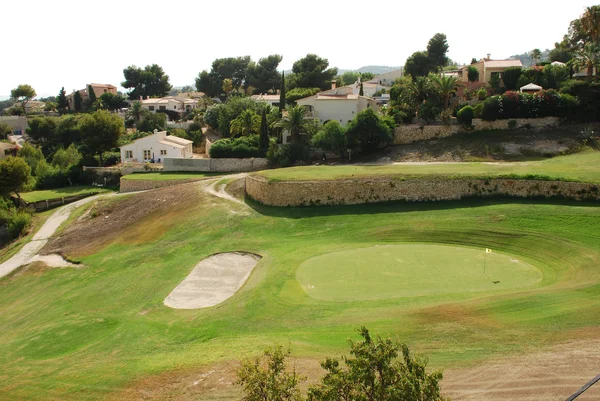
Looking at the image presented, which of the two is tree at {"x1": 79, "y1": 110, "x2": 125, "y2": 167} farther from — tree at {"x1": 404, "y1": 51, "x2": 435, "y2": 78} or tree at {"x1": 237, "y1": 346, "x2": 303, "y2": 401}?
tree at {"x1": 237, "y1": 346, "x2": 303, "y2": 401}

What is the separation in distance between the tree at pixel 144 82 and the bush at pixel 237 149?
73.5 m

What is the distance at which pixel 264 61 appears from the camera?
11100 centimetres

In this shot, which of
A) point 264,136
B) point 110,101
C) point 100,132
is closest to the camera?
point 264,136

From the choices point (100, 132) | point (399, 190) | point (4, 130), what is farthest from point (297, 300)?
point (4, 130)

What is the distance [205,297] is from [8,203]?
37462mm

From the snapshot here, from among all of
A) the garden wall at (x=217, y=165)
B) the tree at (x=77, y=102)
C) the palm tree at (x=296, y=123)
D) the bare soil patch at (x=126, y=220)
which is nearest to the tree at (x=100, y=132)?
the garden wall at (x=217, y=165)

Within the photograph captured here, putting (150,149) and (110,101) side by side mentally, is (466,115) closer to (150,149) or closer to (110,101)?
(150,149)

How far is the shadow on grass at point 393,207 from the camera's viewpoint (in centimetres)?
3356

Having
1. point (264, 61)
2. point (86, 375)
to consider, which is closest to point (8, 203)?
point (86, 375)

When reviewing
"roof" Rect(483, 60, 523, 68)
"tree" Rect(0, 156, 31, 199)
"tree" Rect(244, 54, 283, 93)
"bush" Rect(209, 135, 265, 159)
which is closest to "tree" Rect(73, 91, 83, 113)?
"tree" Rect(244, 54, 283, 93)

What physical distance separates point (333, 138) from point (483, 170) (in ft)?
57.7

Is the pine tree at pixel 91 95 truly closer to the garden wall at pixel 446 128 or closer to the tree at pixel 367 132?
the tree at pixel 367 132

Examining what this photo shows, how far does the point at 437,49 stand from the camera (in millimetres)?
85000

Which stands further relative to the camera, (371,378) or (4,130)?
(4,130)
